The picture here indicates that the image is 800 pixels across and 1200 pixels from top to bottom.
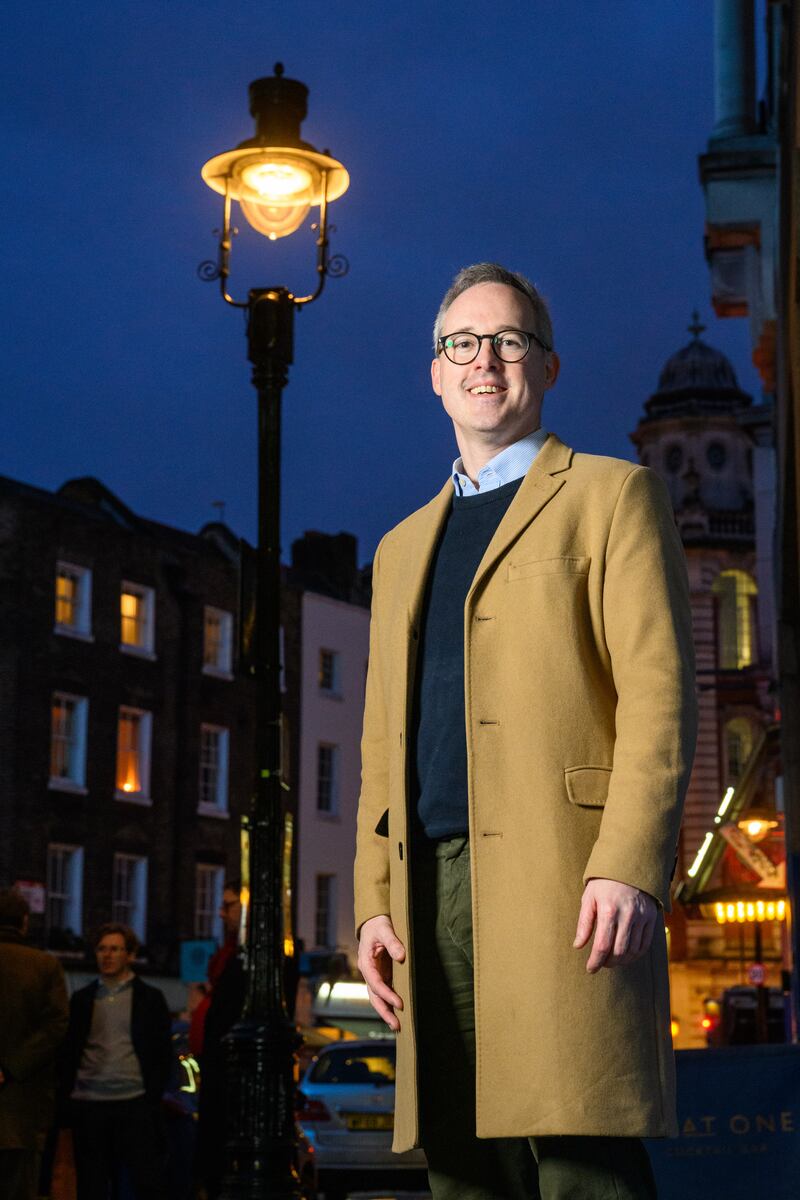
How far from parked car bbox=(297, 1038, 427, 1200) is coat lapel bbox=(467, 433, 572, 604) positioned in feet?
50.0

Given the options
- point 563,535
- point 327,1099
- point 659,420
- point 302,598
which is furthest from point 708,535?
point 563,535

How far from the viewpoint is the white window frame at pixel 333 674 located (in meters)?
51.9

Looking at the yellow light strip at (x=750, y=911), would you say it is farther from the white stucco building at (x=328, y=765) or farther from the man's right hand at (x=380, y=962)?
the white stucco building at (x=328, y=765)

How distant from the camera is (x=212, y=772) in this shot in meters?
47.4

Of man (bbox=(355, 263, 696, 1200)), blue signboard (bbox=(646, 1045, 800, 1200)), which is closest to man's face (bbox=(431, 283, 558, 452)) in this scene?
man (bbox=(355, 263, 696, 1200))

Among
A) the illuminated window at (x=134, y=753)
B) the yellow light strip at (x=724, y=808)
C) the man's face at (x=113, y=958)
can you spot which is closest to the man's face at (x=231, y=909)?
the man's face at (x=113, y=958)

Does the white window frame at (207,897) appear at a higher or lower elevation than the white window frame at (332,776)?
lower

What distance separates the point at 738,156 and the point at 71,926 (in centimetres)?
2932

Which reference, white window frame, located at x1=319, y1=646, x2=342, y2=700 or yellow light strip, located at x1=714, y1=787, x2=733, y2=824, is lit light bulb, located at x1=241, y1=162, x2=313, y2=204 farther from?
white window frame, located at x1=319, y1=646, x2=342, y2=700

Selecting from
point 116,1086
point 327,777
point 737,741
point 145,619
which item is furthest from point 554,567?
point 737,741

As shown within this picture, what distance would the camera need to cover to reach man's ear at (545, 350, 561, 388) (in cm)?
413

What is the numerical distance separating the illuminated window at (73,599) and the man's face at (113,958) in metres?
32.2

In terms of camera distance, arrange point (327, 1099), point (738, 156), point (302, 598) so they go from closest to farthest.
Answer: point (738, 156), point (327, 1099), point (302, 598)

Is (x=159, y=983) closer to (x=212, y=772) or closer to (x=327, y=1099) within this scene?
(x=212, y=772)
